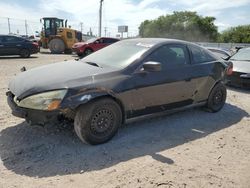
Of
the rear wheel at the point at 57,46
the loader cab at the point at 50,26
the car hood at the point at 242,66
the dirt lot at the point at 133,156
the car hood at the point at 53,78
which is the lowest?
the dirt lot at the point at 133,156

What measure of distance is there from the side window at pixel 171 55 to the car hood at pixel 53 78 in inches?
35.9

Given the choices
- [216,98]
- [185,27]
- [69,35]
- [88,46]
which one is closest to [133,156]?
[216,98]

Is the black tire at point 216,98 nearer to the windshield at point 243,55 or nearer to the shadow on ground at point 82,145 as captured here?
the shadow on ground at point 82,145

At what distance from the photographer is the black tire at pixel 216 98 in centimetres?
570

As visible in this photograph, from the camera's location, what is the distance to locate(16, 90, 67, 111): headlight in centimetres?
349

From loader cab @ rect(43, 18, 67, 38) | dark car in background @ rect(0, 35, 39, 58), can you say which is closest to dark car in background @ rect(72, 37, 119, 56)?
dark car in background @ rect(0, 35, 39, 58)

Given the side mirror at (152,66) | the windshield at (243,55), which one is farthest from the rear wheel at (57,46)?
the side mirror at (152,66)

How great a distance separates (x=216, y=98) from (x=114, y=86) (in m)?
2.81

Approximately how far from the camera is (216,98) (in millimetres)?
5801

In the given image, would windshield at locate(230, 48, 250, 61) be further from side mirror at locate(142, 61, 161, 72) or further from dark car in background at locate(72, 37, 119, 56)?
dark car in background at locate(72, 37, 119, 56)

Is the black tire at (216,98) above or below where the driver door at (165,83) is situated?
below

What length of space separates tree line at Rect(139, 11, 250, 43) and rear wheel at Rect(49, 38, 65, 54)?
4090cm

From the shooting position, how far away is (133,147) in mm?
3961

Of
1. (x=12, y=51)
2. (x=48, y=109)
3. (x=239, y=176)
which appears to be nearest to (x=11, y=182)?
(x=48, y=109)
